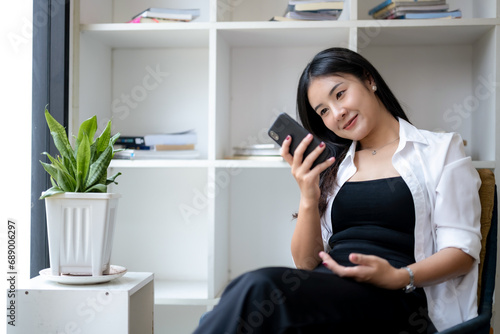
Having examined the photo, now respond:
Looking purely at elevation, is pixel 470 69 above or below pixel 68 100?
above

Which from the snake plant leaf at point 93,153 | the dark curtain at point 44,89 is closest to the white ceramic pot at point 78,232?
the snake plant leaf at point 93,153

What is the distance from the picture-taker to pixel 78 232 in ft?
4.94

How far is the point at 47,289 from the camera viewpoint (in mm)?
1464

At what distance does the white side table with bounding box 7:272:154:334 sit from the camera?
145cm

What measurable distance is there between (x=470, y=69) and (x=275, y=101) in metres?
0.86

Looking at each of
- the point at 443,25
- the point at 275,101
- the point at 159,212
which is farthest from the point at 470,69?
the point at 159,212

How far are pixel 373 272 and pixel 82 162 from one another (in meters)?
0.87

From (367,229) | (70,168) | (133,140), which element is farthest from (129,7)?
(367,229)

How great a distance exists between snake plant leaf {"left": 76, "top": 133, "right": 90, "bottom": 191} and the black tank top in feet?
2.45

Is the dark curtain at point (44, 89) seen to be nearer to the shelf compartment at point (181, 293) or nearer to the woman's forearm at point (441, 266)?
the shelf compartment at point (181, 293)

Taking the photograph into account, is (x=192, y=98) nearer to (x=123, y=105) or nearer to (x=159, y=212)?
(x=123, y=105)

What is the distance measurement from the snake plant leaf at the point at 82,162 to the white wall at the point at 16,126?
1.18 ft

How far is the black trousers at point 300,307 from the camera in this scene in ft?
3.62

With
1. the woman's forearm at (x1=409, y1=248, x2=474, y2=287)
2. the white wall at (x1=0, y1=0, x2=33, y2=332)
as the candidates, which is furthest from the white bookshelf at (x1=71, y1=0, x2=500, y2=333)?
the woman's forearm at (x1=409, y1=248, x2=474, y2=287)
